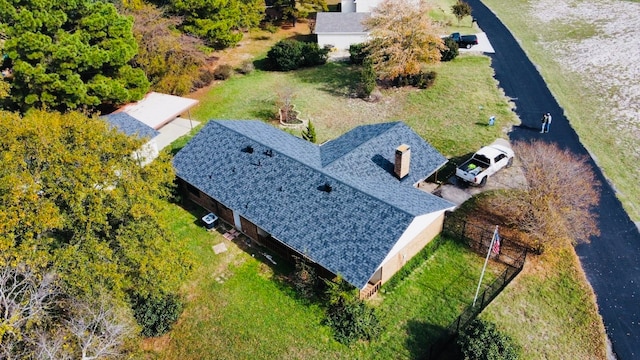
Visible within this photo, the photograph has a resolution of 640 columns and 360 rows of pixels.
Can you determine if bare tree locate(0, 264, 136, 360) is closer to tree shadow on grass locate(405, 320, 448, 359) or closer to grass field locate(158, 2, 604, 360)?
grass field locate(158, 2, 604, 360)

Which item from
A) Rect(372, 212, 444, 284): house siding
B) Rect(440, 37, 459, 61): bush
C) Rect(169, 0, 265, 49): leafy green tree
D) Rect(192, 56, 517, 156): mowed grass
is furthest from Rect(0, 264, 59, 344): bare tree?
Rect(440, 37, 459, 61): bush

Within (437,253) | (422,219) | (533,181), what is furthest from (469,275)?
(533,181)

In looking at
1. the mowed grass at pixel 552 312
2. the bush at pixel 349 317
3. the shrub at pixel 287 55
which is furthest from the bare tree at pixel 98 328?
the shrub at pixel 287 55

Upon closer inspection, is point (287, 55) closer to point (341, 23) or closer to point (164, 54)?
point (341, 23)

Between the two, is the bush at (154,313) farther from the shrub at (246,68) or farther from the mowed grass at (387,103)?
the shrub at (246,68)

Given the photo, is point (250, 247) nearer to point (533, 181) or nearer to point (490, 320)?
point (490, 320)
